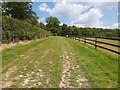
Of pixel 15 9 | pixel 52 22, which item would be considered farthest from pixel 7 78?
pixel 52 22

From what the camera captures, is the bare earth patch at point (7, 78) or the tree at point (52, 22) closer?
the bare earth patch at point (7, 78)

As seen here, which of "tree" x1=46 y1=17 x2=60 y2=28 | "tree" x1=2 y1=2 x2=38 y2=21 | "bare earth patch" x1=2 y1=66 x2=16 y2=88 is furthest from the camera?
"tree" x1=46 y1=17 x2=60 y2=28

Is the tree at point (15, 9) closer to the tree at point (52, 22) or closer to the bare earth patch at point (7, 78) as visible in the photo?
the bare earth patch at point (7, 78)

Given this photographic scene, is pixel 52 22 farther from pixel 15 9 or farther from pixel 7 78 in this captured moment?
pixel 7 78

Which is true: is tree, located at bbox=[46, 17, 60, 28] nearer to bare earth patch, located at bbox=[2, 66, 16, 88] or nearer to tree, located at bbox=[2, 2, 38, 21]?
tree, located at bbox=[2, 2, 38, 21]

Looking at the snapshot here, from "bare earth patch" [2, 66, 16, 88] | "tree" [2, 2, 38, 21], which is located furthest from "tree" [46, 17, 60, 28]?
"bare earth patch" [2, 66, 16, 88]

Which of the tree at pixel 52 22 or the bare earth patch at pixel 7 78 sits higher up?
the tree at pixel 52 22

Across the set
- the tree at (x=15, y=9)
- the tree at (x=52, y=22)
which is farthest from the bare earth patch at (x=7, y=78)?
the tree at (x=52, y=22)

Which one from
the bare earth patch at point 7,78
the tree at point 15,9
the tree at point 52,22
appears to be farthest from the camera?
the tree at point 52,22

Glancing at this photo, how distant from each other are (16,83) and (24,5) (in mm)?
45349

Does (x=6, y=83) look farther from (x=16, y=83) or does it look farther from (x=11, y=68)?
(x=11, y=68)

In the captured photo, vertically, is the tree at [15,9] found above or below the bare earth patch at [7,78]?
above

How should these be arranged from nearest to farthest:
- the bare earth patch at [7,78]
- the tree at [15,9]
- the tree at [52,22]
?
the bare earth patch at [7,78]
the tree at [15,9]
the tree at [52,22]

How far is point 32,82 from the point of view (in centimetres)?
517
